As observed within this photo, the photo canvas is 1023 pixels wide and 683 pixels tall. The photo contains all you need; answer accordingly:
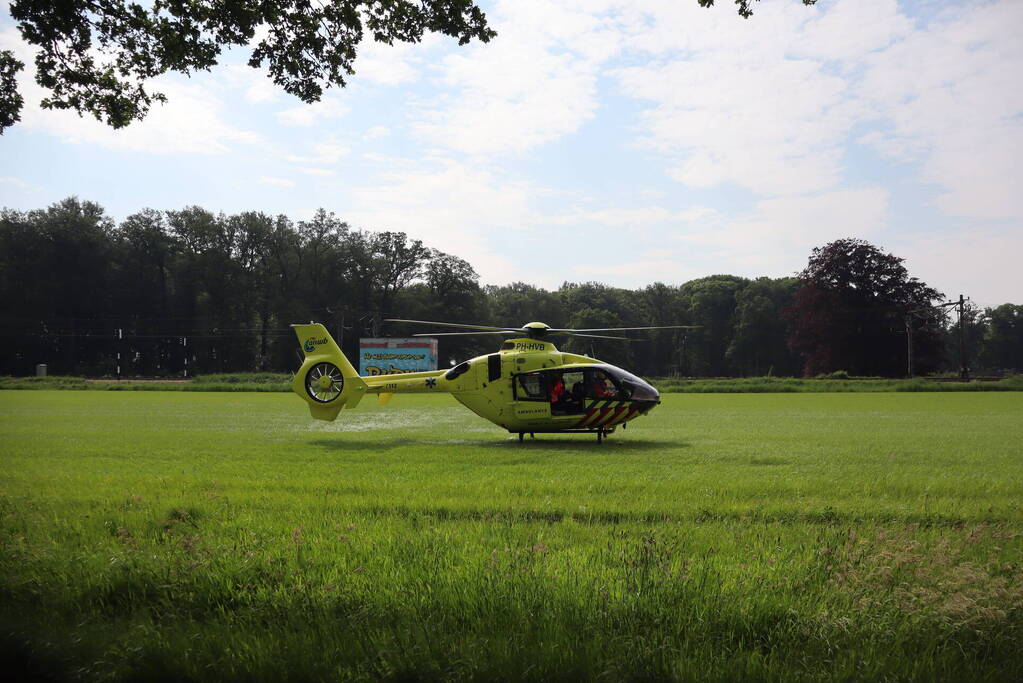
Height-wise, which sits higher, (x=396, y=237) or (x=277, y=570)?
(x=396, y=237)

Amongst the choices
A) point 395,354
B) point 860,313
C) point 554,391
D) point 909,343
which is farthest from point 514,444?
point 860,313

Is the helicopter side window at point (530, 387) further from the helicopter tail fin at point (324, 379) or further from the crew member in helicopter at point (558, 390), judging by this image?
the helicopter tail fin at point (324, 379)

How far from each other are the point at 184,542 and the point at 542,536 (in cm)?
322

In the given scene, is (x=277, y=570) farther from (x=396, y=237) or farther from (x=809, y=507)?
(x=396, y=237)

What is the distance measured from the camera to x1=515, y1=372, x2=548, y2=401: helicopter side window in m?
19.5

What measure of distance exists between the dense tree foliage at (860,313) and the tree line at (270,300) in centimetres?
14

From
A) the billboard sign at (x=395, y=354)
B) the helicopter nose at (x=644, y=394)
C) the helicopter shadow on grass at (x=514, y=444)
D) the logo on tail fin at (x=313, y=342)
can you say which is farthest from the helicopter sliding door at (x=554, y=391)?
the billboard sign at (x=395, y=354)

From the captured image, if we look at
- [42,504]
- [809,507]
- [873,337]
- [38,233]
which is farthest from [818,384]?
[38,233]

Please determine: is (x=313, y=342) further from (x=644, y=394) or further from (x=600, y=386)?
(x=644, y=394)

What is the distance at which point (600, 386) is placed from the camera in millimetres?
19062

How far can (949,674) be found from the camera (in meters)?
4.16

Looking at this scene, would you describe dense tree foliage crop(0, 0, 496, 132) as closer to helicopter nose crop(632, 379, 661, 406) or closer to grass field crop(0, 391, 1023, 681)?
grass field crop(0, 391, 1023, 681)

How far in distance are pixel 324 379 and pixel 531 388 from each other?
6126 millimetres

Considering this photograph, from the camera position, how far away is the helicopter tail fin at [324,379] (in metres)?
21.3
